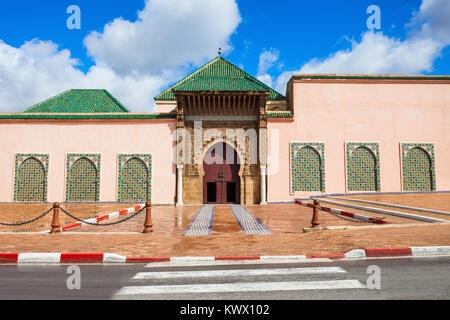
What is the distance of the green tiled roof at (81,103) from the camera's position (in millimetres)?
17844

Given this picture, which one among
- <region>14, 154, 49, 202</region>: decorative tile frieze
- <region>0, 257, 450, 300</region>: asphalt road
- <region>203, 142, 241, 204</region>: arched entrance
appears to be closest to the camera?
<region>0, 257, 450, 300</region>: asphalt road

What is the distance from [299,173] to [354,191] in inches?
113

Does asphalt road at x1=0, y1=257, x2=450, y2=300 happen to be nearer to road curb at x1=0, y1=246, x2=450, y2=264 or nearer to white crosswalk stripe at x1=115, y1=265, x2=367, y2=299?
white crosswalk stripe at x1=115, y1=265, x2=367, y2=299

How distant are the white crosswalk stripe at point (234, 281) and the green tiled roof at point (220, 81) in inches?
473

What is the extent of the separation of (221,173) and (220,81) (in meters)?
4.88

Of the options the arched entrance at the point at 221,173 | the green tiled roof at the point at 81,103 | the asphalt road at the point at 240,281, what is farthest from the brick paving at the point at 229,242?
the green tiled roof at the point at 81,103

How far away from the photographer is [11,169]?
15461 mm

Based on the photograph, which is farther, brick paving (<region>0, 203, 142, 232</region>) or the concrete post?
the concrete post

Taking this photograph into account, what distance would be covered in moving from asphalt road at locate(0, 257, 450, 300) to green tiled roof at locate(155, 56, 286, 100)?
11746mm

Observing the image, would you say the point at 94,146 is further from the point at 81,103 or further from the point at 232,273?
the point at 232,273

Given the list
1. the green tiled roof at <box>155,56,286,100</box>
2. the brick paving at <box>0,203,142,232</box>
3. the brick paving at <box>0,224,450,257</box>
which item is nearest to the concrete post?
the brick paving at <box>0,203,142,232</box>

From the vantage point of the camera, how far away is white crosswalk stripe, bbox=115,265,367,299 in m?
3.13

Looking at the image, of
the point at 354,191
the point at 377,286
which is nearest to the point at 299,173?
the point at 354,191

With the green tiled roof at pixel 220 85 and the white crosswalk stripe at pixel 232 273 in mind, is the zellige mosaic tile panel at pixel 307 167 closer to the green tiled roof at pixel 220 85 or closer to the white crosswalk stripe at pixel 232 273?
the green tiled roof at pixel 220 85
